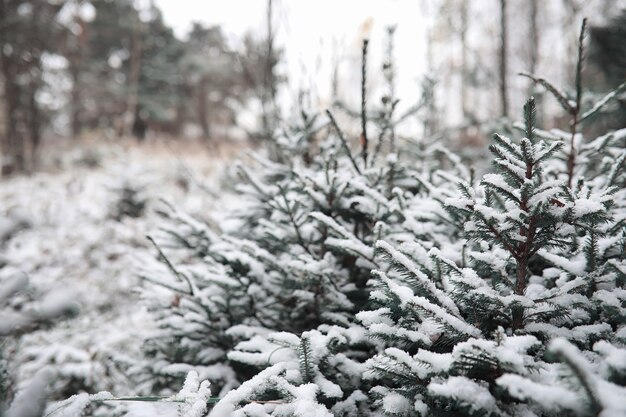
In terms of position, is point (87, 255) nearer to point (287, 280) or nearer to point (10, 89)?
point (287, 280)

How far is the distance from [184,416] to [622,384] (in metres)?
1.15

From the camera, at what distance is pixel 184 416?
3.57 ft

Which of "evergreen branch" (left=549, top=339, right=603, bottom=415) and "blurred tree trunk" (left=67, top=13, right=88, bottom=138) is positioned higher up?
"blurred tree trunk" (left=67, top=13, right=88, bottom=138)

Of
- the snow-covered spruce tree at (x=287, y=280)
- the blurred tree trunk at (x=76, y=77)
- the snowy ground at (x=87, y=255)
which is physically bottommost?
the snowy ground at (x=87, y=255)

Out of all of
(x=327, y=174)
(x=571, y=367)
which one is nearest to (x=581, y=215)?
(x=571, y=367)

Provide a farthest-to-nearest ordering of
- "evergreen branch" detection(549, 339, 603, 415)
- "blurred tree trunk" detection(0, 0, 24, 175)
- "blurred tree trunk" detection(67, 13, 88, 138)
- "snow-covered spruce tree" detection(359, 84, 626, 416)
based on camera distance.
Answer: "blurred tree trunk" detection(67, 13, 88, 138), "blurred tree trunk" detection(0, 0, 24, 175), "snow-covered spruce tree" detection(359, 84, 626, 416), "evergreen branch" detection(549, 339, 603, 415)

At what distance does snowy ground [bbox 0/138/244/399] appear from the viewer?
8.17ft

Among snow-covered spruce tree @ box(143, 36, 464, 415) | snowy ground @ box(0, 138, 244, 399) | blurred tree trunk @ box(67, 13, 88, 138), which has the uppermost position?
blurred tree trunk @ box(67, 13, 88, 138)

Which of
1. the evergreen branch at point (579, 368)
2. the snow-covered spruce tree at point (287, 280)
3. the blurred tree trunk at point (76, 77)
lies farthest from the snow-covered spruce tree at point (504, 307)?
the blurred tree trunk at point (76, 77)

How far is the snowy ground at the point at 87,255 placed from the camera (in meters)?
2.49

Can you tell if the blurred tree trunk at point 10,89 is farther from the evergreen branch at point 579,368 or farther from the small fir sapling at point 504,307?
the evergreen branch at point 579,368

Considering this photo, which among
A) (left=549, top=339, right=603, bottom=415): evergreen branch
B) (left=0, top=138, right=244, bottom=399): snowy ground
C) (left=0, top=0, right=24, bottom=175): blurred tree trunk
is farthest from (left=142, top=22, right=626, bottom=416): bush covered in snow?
(left=0, top=0, right=24, bottom=175): blurred tree trunk

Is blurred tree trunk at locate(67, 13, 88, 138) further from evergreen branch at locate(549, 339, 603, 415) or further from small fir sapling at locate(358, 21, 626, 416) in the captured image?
evergreen branch at locate(549, 339, 603, 415)

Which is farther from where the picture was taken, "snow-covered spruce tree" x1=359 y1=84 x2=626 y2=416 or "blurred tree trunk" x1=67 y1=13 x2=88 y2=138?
"blurred tree trunk" x1=67 y1=13 x2=88 y2=138
